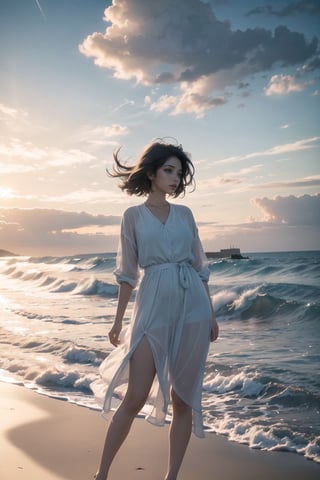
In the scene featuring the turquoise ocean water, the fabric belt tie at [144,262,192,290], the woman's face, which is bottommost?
the turquoise ocean water

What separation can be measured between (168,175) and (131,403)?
131cm

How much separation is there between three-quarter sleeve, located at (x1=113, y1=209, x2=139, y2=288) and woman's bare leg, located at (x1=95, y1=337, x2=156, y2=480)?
443mm

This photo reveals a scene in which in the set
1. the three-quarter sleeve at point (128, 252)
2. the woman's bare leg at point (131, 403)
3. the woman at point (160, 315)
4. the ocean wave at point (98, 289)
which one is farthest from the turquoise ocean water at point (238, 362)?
the ocean wave at point (98, 289)

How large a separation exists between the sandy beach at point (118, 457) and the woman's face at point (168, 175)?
1.85 m

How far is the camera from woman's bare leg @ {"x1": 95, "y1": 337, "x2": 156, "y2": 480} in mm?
2764

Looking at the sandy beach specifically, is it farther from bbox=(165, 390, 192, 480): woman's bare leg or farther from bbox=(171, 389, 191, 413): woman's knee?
bbox=(171, 389, 191, 413): woman's knee

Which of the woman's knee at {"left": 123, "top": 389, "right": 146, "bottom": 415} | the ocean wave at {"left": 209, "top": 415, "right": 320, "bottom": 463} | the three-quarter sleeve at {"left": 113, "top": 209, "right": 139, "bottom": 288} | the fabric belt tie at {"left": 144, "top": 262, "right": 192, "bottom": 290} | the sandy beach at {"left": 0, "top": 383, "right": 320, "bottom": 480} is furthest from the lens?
the ocean wave at {"left": 209, "top": 415, "right": 320, "bottom": 463}

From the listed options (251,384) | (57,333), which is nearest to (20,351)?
(57,333)

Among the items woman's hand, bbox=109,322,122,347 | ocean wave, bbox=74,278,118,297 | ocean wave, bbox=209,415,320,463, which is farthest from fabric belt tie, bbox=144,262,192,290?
ocean wave, bbox=74,278,118,297

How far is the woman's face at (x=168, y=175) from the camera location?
304 cm

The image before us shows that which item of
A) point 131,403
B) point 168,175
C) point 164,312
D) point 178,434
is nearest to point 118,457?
point 178,434

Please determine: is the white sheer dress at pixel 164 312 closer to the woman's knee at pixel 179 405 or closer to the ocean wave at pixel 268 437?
the woman's knee at pixel 179 405

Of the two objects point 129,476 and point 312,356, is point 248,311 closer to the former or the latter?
point 312,356

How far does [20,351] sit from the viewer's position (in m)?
7.90
